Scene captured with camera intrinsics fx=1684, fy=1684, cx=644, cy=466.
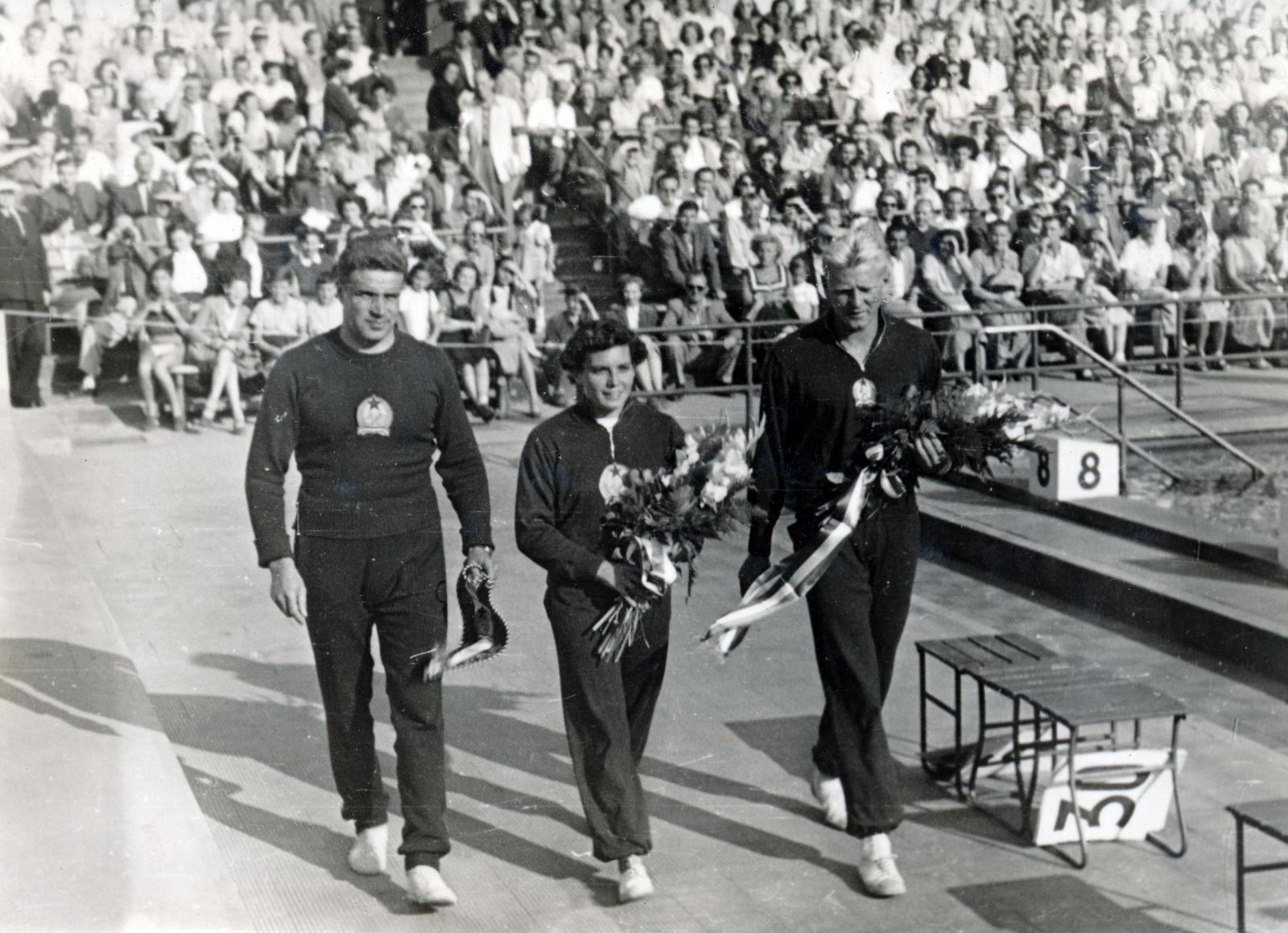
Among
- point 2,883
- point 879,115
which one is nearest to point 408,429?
point 2,883

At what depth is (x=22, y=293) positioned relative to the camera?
13570 millimetres

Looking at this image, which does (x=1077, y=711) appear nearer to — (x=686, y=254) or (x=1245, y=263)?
(x=686, y=254)

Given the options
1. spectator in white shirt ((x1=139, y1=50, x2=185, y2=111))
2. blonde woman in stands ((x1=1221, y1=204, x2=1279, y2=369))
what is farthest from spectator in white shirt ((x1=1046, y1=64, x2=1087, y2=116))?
spectator in white shirt ((x1=139, y1=50, x2=185, y2=111))

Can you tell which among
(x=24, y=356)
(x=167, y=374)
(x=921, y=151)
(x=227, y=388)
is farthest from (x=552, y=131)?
(x=24, y=356)

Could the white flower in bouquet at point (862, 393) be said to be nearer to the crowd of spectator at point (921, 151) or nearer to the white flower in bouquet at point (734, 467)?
the white flower in bouquet at point (734, 467)

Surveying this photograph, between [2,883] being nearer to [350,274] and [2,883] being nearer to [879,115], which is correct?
[350,274]

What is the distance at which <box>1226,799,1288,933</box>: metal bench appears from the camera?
4.28 meters

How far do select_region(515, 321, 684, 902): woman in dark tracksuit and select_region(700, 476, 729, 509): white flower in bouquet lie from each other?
182mm

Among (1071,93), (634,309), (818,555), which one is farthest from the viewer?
(1071,93)

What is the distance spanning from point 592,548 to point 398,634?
62cm

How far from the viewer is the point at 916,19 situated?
17.2 meters

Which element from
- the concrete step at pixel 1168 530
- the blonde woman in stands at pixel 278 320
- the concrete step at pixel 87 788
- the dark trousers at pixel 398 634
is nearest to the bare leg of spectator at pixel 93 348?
the blonde woman in stands at pixel 278 320

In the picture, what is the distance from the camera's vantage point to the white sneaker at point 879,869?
4.89 metres

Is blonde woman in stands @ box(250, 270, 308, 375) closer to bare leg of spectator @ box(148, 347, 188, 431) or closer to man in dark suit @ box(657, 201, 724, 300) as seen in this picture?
bare leg of spectator @ box(148, 347, 188, 431)
